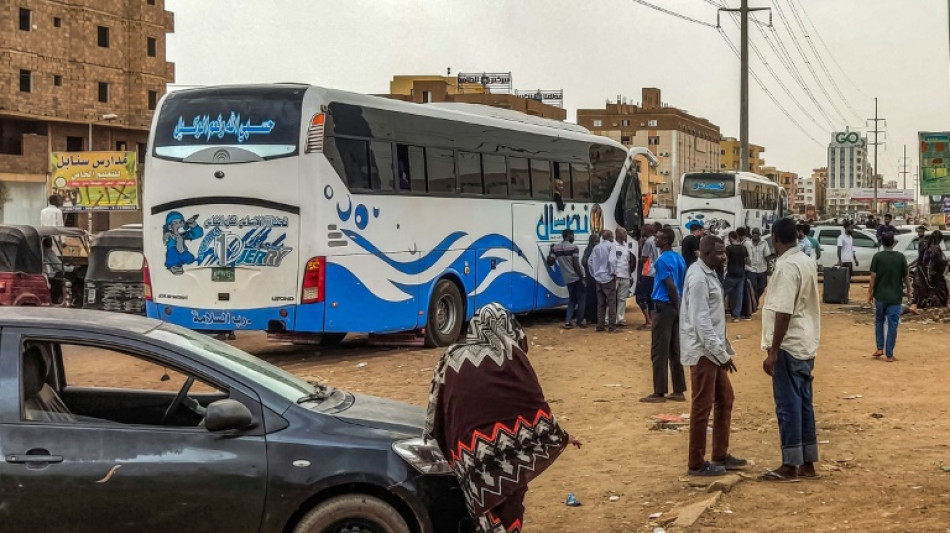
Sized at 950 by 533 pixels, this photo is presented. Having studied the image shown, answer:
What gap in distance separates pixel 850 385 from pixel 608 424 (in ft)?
13.2

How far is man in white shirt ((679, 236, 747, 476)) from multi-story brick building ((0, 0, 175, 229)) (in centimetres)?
4931

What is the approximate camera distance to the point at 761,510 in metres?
7.28

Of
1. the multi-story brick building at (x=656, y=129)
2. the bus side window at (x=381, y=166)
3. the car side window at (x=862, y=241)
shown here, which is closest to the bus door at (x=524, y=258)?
the bus side window at (x=381, y=166)

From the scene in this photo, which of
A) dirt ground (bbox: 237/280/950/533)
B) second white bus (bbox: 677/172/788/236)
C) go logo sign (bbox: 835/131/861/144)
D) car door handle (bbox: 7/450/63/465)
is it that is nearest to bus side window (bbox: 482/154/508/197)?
dirt ground (bbox: 237/280/950/533)

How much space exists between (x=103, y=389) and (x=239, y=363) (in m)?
0.86

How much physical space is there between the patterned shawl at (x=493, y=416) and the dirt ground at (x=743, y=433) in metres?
1.98

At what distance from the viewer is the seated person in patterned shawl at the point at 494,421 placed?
16.9ft

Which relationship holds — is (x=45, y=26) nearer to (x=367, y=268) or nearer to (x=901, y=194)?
(x=367, y=268)

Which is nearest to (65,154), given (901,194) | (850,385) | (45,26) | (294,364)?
(45,26)

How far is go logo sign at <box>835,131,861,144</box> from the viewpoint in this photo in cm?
8900

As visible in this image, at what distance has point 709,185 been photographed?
43.2 m

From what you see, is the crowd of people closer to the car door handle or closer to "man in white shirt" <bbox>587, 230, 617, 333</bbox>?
the car door handle

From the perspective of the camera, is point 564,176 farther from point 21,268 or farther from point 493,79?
point 493,79

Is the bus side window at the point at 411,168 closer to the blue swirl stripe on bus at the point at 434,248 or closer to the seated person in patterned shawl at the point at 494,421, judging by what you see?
the blue swirl stripe on bus at the point at 434,248
